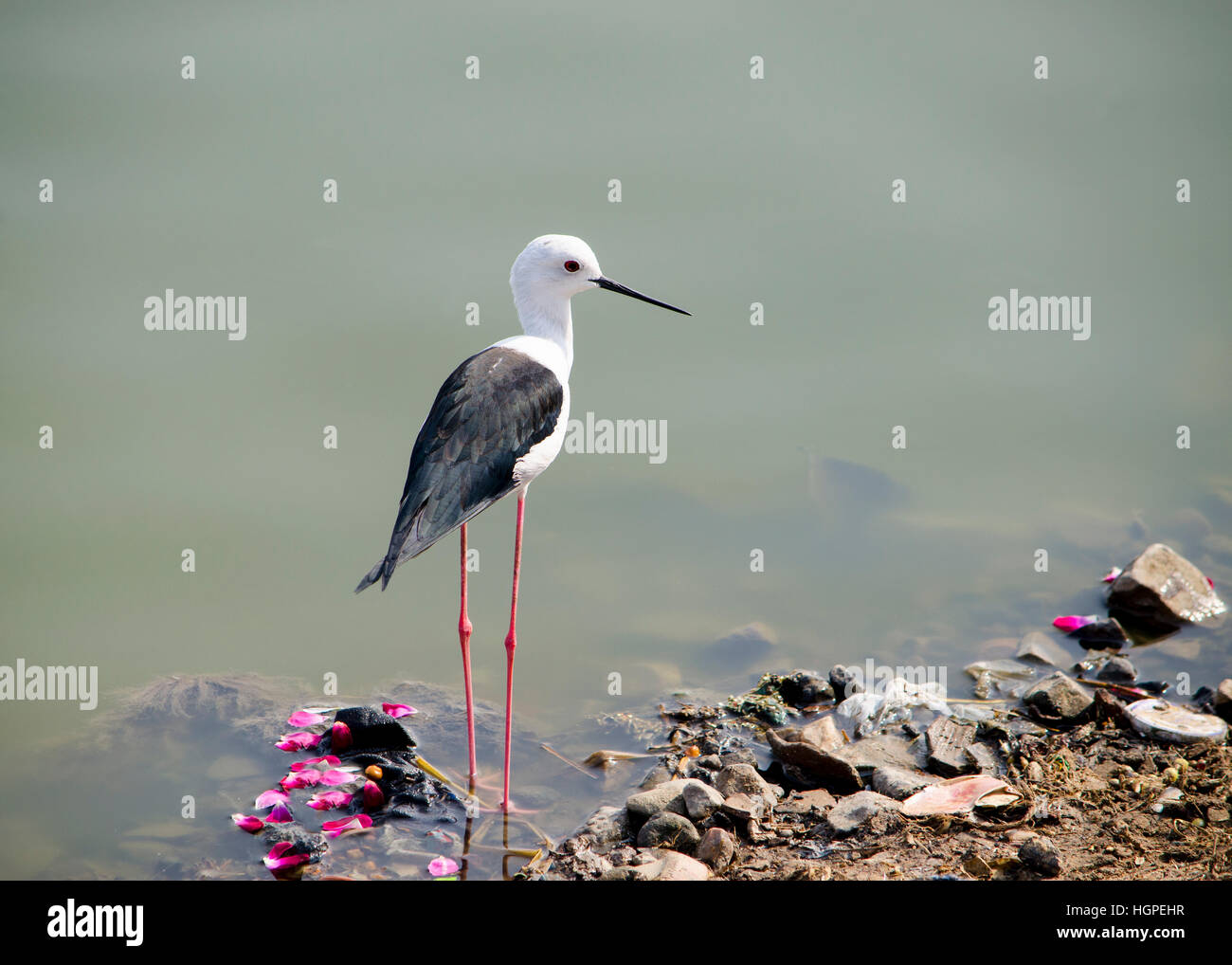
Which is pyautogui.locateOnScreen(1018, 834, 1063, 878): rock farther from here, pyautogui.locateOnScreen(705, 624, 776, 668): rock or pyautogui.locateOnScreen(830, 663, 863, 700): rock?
pyautogui.locateOnScreen(705, 624, 776, 668): rock

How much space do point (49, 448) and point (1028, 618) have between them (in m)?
6.95

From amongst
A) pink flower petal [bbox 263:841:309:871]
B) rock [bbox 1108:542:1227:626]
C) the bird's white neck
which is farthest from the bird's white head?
rock [bbox 1108:542:1227:626]

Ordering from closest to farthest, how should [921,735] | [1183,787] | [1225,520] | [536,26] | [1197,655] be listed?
[1183,787] → [921,735] → [1197,655] → [1225,520] → [536,26]

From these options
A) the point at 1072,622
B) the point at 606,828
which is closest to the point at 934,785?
the point at 606,828

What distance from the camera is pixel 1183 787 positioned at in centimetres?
557

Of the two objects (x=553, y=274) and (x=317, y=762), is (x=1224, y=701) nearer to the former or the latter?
(x=553, y=274)

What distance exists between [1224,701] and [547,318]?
4.37 metres

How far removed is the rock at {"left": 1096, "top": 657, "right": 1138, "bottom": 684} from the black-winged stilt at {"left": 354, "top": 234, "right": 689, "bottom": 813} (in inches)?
142

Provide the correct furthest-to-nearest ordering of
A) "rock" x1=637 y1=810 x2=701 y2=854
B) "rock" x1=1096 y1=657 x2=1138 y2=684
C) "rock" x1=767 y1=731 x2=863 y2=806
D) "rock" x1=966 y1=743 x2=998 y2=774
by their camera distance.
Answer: "rock" x1=1096 y1=657 x2=1138 y2=684
"rock" x1=966 y1=743 x2=998 y2=774
"rock" x1=767 y1=731 x2=863 y2=806
"rock" x1=637 y1=810 x2=701 y2=854

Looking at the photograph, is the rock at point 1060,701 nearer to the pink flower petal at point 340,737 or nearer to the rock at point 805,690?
the rock at point 805,690

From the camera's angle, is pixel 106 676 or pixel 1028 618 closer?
pixel 106 676

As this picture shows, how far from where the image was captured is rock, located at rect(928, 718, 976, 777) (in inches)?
229

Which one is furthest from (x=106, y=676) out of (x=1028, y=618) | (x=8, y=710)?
(x=1028, y=618)

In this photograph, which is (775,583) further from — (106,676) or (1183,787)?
Answer: (106,676)
